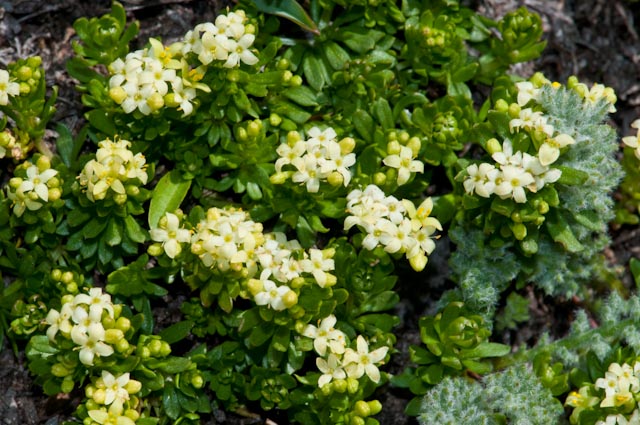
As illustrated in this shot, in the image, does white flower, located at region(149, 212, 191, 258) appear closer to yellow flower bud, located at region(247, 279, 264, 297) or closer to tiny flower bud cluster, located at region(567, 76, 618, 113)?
yellow flower bud, located at region(247, 279, 264, 297)

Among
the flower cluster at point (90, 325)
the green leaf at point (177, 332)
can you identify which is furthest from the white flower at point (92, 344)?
the green leaf at point (177, 332)

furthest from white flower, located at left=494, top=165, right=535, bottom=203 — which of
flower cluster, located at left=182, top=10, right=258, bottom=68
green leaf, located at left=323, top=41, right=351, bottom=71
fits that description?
flower cluster, located at left=182, top=10, right=258, bottom=68

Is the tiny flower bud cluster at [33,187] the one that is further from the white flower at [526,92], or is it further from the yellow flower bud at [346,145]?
the white flower at [526,92]

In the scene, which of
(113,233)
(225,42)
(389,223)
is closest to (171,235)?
(113,233)

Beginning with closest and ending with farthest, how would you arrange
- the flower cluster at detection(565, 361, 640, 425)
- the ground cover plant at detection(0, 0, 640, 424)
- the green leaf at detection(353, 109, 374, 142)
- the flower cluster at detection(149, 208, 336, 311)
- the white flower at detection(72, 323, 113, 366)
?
1. the white flower at detection(72, 323, 113, 366)
2. the flower cluster at detection(149, 208, 336, 311)
3. the ground cover plant at detection(0, 0, 640, 424)
4. the flower cluster at detection(565, 361, 640, 425)
5. the green leaf at detection(353, 109, 374, 142)

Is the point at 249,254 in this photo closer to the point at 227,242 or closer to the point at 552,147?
the point at 227,242
